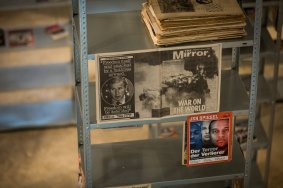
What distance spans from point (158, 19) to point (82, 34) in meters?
0.38

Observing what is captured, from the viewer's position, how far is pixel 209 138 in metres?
3.58

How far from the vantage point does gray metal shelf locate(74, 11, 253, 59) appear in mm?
3354

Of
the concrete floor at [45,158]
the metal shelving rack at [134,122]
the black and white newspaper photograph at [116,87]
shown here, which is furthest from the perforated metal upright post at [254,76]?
the concrete floor at [45,158]

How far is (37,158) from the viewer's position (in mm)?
5742

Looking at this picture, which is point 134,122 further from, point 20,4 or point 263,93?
point 20,4

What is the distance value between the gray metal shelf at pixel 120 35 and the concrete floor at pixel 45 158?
2077 mm

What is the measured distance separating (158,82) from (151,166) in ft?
2.17

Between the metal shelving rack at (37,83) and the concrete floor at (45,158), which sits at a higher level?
the metal shelving rack at (37,83)

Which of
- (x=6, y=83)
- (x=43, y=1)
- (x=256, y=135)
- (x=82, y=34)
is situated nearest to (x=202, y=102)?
(x=82, y=34)

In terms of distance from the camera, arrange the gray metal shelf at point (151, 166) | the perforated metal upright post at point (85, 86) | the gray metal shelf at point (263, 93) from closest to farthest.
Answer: the perforated metal upright post at point (85, 86) → the gray metal shelf at point (151, 166) → the gray metal shelf at point (263, 93)

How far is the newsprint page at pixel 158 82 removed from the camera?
10.8 ft

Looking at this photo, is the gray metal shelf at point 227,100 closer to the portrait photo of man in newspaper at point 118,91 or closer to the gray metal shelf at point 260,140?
the portrait photo of man in newspaper at point 118,91

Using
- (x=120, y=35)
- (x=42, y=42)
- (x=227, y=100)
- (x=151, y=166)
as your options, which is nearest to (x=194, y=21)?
(x=120, y=35)

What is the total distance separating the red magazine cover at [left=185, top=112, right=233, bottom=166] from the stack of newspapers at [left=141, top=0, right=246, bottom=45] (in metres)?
0.43
